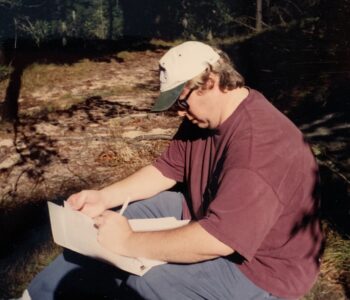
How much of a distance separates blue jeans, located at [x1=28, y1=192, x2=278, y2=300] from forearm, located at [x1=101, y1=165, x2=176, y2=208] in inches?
2.8

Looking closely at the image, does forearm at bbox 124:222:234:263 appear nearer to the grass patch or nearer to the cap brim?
the cap brim

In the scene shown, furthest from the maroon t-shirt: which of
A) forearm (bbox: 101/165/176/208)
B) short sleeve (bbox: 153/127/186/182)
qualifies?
forearm (bbox: 101/165/176/208)

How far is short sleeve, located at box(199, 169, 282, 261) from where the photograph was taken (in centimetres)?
195

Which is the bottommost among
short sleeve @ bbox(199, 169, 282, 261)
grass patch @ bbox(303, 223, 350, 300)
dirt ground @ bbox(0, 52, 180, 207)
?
dirt ground @ bbox(0, 52, 180, 207)

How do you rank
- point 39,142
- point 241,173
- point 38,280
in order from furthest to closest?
point 39,142 → point 38,280 → point 241,173

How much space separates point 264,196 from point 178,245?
0.43 m

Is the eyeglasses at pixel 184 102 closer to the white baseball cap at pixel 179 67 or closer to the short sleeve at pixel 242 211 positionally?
the white baseball cap at pixel 179 67

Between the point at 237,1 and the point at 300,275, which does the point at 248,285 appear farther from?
the point at 237,1

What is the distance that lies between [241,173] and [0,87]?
27.0ft

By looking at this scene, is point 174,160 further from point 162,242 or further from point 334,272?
point 334,272

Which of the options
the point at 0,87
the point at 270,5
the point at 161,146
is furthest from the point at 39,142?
the point at 270,5

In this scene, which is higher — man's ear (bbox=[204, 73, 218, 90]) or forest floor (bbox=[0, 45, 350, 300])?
man's ear (bbox=[204, 73, 218, 90])

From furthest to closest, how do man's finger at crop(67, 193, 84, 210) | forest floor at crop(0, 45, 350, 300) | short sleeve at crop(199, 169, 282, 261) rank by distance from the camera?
forest floor at crop(0, 45, 350, 300)
man's finger at crop(67, 193, 84, 210)
short sleeve at crop(199, 169, 282, 261)

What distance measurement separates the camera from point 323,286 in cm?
338
